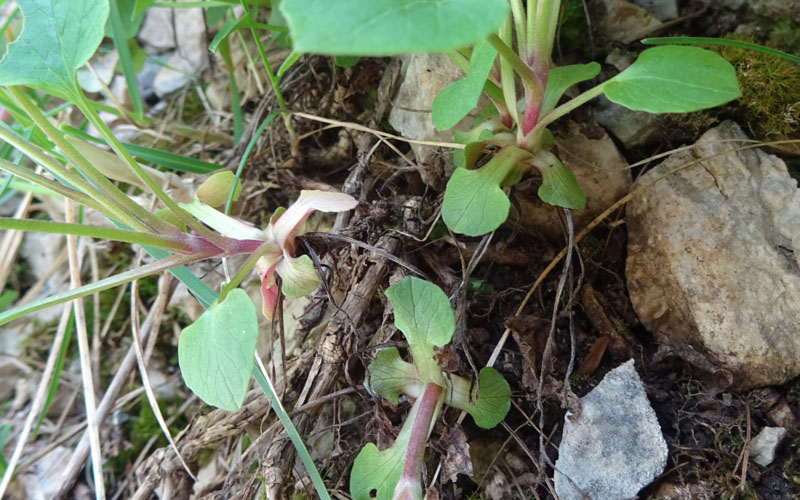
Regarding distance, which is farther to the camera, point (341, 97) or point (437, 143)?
point (341, 97)

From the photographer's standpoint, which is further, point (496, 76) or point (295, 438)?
point (496, 76)

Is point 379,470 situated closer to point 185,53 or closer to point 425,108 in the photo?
point 425,108

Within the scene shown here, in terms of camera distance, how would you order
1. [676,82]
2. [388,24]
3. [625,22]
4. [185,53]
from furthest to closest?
1. [185,53]
2. [625,22]
3. [676,82]
4. [388,24]

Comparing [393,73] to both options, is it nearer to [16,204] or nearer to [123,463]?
[123,463]

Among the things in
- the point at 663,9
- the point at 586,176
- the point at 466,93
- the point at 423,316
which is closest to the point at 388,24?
the point at 466,93

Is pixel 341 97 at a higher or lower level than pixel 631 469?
higher

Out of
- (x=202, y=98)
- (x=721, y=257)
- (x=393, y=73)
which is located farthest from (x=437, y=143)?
(x=202, y=98)

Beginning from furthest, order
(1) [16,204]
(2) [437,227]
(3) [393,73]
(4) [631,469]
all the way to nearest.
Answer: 1. (1) [16,204]
2. (3) [393,73]
3. (2) [437,227]
4. (4) [631,469]
